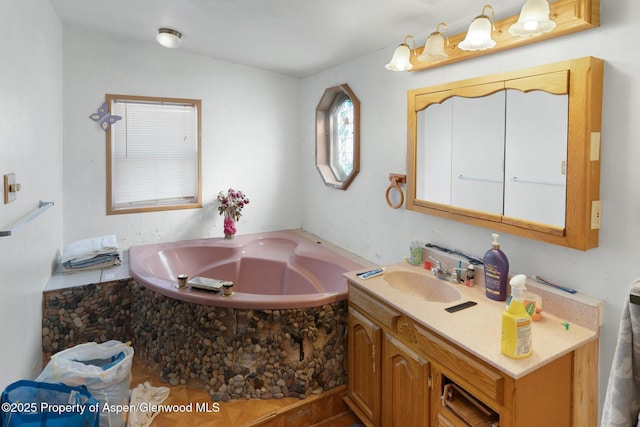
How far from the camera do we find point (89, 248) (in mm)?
2834

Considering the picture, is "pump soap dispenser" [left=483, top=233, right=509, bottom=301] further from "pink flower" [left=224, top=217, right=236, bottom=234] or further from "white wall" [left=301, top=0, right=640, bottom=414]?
"pink flower" [left=224, top=217, right=236, bottom=234]

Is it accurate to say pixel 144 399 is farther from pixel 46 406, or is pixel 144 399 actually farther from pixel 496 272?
pixel 496 272

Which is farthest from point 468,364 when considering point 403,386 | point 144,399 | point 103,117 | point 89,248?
point 103,117

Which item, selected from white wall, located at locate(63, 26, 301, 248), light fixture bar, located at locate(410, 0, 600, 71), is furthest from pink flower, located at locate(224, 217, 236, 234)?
light fixture bar, located at locate(410, 0, 600, 71)

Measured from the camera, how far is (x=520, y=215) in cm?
168

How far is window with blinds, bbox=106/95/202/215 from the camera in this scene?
3.17 metres

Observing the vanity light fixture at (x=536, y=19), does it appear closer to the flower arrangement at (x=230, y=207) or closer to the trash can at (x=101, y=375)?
the trash can at (x=101, y=375)

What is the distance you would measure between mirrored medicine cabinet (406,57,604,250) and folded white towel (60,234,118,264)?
7.34 feet

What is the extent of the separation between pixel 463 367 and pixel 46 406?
1.69 metres

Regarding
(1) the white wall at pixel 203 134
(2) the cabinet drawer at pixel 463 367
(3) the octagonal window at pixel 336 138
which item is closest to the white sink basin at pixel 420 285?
(2) the cabinet drawer at pixel 463 367

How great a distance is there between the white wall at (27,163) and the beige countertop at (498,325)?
1.66 meters

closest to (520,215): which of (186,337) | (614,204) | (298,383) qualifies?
(614,204)

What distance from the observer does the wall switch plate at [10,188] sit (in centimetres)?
157

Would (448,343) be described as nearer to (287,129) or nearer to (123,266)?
(123,266)
